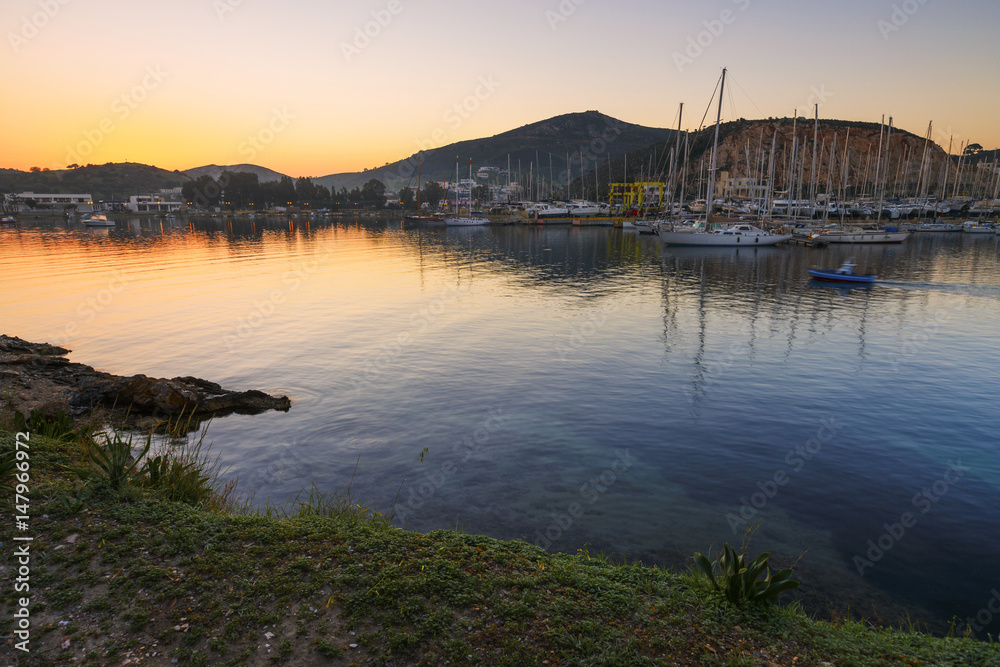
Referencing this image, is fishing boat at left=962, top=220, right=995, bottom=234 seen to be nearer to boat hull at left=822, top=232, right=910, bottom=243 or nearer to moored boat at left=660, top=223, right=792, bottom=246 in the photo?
boat hull at left=822, top=232, right=910, bottom=243

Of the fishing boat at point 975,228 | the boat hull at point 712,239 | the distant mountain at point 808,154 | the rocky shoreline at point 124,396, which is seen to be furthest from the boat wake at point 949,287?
the distant mountain at point 808,154

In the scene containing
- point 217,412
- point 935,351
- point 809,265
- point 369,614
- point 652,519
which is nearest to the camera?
point 369,614

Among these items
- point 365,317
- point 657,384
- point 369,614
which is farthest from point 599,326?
point 369,614

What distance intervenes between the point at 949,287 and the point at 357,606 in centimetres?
4703

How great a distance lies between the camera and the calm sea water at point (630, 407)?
980 centimetres

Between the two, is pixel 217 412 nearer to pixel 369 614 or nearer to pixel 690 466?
pixel 369 614

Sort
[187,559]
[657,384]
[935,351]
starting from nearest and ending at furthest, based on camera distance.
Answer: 1. [187,559]
2. [657,384]
3. [935,351]

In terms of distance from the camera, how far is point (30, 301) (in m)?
31.2

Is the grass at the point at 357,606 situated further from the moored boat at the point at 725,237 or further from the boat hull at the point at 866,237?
the boat hull at the point at 866,237

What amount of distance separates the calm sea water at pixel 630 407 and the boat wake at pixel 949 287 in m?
0.42

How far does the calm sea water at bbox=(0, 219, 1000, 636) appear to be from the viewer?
386 inches

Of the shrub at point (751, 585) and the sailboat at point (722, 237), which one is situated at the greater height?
the sailboat at point (722, 237)

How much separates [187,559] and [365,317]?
22.9m

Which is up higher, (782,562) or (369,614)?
(369,614)
